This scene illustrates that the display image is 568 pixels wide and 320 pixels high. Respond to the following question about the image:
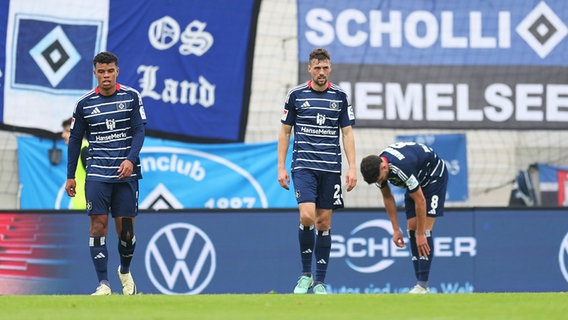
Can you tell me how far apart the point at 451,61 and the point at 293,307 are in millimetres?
10023

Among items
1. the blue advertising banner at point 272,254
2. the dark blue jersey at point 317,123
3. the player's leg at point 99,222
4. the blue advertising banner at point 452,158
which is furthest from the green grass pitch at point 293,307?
the blue advertising banner at point 452,158

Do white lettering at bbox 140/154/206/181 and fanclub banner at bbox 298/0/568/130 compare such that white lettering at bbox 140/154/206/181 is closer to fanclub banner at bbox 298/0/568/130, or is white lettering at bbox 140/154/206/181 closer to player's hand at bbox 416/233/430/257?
fanclub banner at bbox 298/0/568/130

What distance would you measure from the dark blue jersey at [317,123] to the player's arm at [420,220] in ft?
2.30

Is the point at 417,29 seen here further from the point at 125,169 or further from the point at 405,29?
the point at 125,169

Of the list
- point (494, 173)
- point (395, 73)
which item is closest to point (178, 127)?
point (395, 73)

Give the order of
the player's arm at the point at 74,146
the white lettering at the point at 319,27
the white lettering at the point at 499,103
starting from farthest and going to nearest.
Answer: the white lettering at the point at 499,103 < the white lettering at the point at 319,27 < the player's arm at the point at 74,146

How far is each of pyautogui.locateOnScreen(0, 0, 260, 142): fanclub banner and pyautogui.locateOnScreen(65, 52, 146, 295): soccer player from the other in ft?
21.4

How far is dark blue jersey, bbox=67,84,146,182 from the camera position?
33.0 feet

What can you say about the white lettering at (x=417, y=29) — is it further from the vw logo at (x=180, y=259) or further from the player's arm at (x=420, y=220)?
the player's arm at (x=420, y=220)

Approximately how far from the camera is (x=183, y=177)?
16.5 meters

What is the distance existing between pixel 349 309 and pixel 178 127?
29.2 feet

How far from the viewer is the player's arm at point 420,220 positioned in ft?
33.6

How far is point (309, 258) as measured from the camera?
10336 mm

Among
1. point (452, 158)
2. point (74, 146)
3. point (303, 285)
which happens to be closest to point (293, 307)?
point (303, 285)
